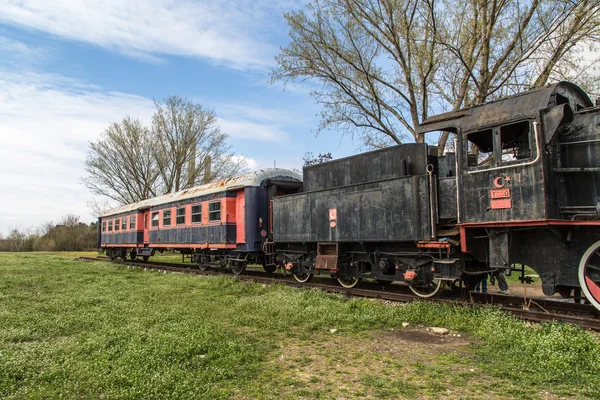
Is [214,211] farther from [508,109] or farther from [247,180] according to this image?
[508,109]

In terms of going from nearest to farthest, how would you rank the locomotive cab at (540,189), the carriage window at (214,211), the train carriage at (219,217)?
the locomotive cab at (540,189)
the train carriage at (219,217)
the carriage window at (214,211)

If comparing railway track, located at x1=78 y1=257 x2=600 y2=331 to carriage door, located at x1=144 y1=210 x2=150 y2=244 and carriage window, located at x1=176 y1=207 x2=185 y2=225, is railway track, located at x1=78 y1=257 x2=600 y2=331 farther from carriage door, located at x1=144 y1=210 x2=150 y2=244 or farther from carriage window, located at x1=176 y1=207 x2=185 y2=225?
carriage door, located at x1=144 y1=210 x2=150 y2=244

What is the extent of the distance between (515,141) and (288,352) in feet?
18.2

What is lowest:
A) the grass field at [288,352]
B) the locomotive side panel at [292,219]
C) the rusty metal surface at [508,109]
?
the grass field at [288,352]

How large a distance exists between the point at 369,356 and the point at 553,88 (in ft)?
17.3

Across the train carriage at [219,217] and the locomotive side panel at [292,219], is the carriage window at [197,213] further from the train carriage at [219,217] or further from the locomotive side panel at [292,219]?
the locomotive side panel at [292,219]

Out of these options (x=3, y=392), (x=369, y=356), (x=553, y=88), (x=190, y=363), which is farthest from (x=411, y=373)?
(x=553, y=88)

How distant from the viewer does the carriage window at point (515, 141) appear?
7.11 m

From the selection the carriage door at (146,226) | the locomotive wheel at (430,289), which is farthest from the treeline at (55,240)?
the locomotive wheel at (430,289)

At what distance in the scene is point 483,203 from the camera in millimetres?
7230

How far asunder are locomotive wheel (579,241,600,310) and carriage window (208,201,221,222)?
1168cm

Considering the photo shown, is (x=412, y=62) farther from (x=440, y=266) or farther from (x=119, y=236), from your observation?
(x=119, y=236)

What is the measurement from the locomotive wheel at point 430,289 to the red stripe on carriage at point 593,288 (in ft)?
8.80

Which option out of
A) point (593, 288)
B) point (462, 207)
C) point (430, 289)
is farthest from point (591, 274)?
point (430, 289)
